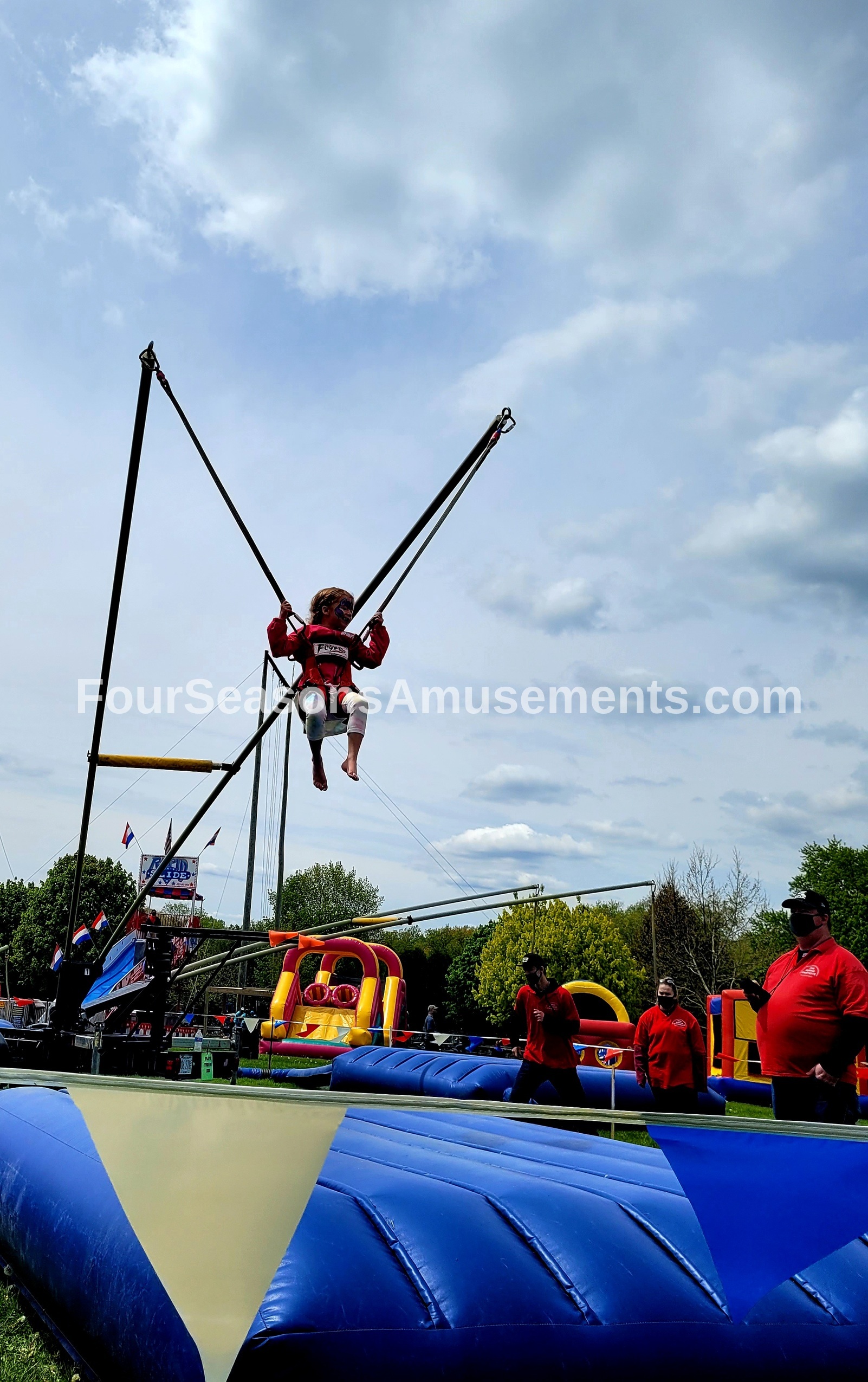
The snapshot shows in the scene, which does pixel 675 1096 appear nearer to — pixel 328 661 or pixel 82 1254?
pixel 328 661

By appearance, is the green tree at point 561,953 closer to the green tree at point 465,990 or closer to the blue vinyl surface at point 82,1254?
the green tree at point 465,990

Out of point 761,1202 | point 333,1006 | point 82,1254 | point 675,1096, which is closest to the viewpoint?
point 761,1202

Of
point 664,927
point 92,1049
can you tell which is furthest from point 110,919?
point 92,1049

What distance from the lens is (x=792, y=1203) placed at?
219cm

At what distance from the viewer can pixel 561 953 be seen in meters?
43.3

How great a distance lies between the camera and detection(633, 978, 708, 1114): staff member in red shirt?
7.44 metres

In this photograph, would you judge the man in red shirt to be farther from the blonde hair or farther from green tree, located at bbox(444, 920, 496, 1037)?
green tree, located at bbox(444, 920, 496, 1037)

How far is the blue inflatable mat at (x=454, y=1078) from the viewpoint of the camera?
32.3ft

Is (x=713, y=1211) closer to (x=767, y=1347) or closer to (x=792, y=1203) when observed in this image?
(x=792, y=1203)

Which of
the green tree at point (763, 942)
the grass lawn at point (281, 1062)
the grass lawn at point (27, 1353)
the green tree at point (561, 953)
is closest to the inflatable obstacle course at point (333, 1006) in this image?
the grass lawn at point (281, 1062)

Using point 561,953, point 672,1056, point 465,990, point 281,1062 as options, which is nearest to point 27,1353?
point 672,1056

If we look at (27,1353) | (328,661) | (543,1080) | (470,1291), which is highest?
(328,661)

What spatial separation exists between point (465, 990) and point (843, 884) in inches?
909

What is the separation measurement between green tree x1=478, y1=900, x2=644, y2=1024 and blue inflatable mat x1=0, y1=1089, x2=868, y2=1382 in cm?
3898
